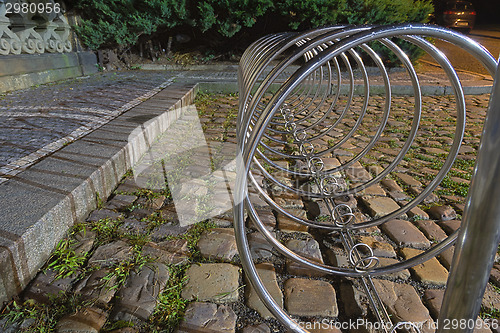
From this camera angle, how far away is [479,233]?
1.82 ft

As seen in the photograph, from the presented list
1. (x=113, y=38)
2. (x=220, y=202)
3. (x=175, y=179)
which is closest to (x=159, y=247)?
(x=220, y=202)

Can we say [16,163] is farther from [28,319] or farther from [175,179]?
[28,319]

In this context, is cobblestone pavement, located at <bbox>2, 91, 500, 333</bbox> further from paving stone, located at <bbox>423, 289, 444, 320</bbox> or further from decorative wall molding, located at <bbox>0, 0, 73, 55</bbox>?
decorative wall molding, located at <bbox>0, 0, 73, 55</bbox>

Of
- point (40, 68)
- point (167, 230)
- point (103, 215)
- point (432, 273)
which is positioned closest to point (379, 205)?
point (432, 273)

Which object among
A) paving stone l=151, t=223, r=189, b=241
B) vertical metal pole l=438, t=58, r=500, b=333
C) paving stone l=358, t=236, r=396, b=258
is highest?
vertical metal pole l=438, t=58, r=500, b=333

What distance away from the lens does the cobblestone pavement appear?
126 centimetres

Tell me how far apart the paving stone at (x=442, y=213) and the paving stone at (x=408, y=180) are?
34 centimetres

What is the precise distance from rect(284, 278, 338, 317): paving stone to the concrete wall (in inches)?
194

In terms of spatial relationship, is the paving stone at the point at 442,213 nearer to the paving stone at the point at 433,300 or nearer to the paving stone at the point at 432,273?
the paving stone at the point at 432,273

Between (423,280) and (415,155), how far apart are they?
1734 mm

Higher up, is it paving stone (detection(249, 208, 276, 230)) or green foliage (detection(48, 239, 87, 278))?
green foliage (detection(48, 239, 87, 278))

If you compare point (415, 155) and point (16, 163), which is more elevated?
point (16, 163)

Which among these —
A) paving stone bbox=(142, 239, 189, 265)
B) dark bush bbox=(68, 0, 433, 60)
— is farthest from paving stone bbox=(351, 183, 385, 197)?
dark bush bbox=(68, 0, 433, 60)

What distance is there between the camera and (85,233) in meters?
1.73
